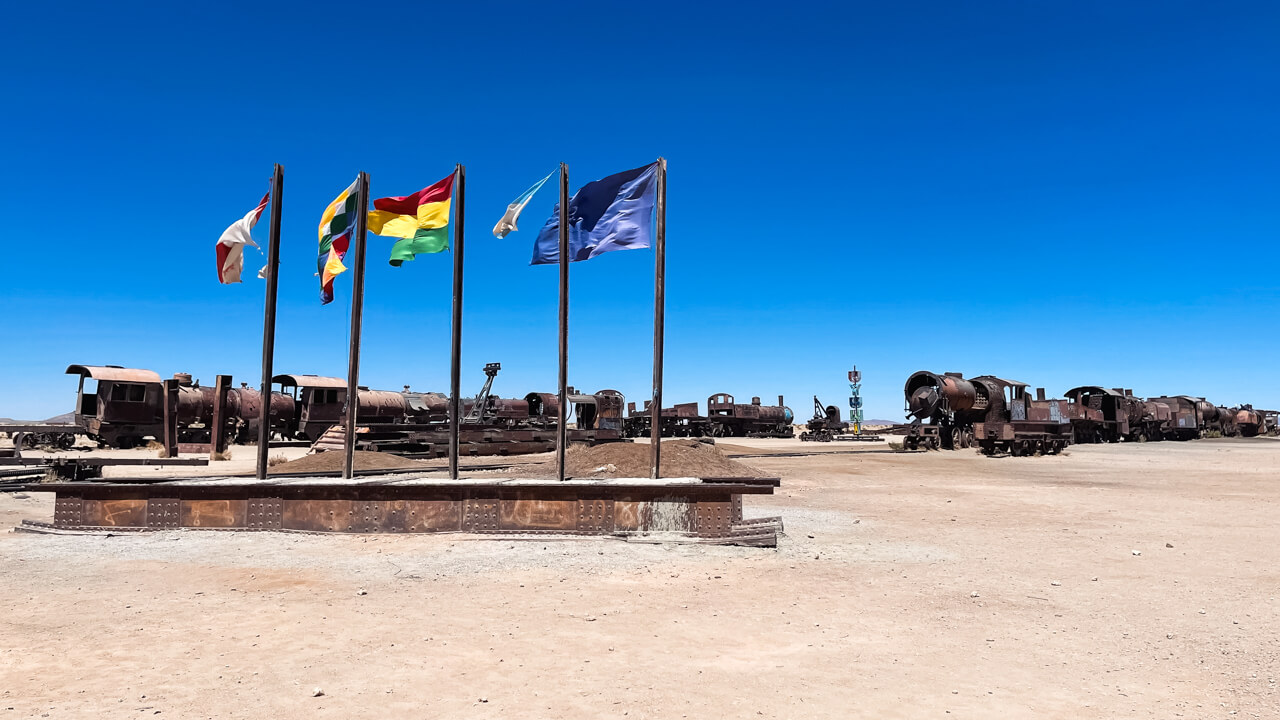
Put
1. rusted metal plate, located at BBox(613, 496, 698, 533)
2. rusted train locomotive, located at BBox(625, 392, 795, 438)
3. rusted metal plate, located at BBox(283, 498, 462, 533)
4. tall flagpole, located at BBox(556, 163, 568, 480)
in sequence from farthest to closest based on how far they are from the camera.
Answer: rusted train locomotive, located at BBox(625, 392, 795, 438), tall flagpole, located at BBox(556, 163, 568, 480), rusted metal plate, located at BBox(283, 498, 462, 533), rusted metal plate, located at BBox(613, 496, 698, 533)

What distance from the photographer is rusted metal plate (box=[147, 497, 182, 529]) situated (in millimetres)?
9867

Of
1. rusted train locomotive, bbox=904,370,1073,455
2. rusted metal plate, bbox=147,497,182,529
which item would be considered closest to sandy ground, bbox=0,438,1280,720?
rusted metal plate, bbox=147,497,182,529

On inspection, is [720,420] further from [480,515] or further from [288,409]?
[480,515]

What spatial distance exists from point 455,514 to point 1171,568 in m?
7.79

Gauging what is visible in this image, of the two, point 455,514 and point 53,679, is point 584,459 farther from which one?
point 53,679

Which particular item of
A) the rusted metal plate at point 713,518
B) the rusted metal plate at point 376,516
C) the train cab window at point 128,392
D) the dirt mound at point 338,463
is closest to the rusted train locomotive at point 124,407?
the train cab window at point 128,392

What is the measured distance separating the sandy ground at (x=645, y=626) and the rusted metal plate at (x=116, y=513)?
0.50 metres

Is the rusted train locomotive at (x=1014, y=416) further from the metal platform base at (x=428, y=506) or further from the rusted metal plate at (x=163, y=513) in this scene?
the rusted metal plate at (x=163, y=513)

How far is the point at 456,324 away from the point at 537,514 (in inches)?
119

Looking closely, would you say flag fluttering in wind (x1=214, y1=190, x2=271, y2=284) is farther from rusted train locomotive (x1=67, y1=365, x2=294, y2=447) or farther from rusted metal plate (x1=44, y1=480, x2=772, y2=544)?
rusted train locomotive (x1=67, y1=365, x2=294, y2=447)

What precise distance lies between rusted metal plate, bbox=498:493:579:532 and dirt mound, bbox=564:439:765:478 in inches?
377

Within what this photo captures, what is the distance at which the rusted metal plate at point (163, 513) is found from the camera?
32.4ft

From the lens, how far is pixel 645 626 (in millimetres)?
5680

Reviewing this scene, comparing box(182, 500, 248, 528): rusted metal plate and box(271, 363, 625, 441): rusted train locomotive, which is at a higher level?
box(271, 363, 625, 441): rusted train locomotive
